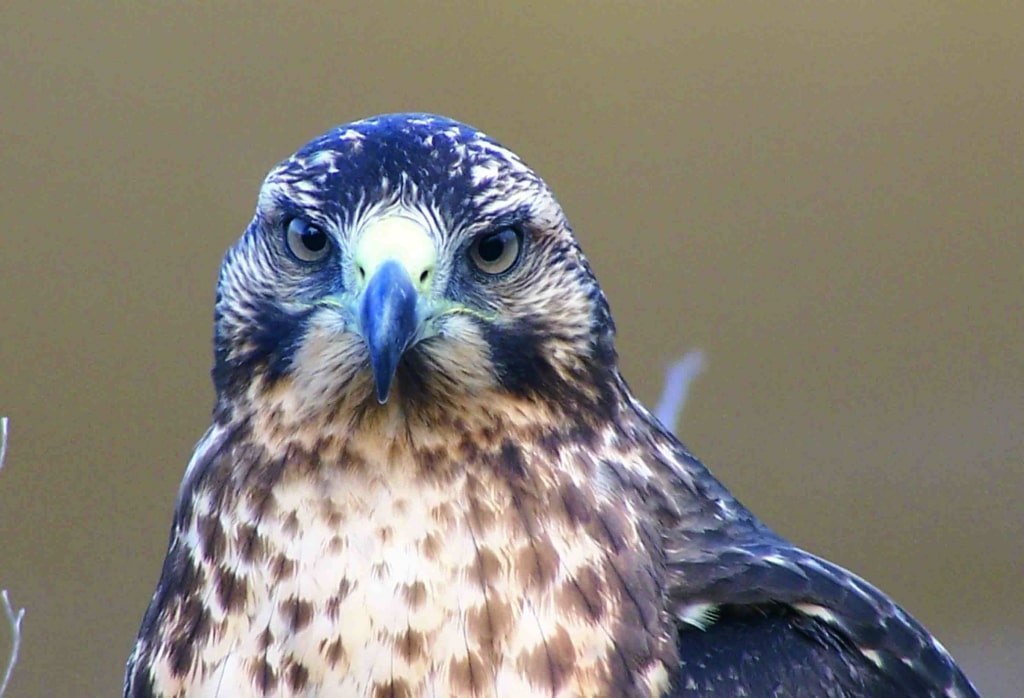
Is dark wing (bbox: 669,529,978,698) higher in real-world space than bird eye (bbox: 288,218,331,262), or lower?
lower

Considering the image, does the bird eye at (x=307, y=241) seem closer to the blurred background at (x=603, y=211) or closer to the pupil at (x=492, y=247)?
the pupil at (x=492, y=247)

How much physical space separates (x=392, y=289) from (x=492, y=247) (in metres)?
0.17

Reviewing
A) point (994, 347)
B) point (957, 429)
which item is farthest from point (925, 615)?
point (994, 347)

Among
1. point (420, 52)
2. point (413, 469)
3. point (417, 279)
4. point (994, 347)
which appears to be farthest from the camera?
point (994, 347)

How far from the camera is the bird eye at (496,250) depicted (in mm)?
1228

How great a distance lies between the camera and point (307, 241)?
4.04ft

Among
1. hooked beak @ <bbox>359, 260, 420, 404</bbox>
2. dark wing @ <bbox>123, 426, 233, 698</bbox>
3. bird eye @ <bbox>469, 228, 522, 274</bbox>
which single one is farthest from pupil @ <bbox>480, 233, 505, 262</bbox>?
dark wing @ <bbox>123, 426, 233, 698</bbox>

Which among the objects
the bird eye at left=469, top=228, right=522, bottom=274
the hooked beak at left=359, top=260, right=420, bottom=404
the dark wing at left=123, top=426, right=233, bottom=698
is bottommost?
the dark wing at left=123, top=426, right=233, bottom=698

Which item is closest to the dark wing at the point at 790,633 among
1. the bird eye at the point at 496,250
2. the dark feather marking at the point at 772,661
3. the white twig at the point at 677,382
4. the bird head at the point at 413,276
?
the dark feather marking at the point at 772,661

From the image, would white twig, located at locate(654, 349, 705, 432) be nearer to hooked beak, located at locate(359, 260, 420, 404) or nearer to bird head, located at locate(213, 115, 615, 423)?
bird head, located at locate(213, 115, 615, 423)

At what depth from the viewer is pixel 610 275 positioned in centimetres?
272

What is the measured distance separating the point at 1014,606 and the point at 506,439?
2262mm

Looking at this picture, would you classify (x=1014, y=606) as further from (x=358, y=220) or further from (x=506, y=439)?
(x=358, y=220)

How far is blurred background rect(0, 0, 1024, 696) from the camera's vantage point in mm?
2494
